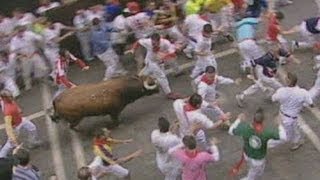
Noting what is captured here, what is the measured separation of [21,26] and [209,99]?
5.07 metres

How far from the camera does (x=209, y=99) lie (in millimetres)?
15070

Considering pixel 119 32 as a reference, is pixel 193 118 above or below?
above

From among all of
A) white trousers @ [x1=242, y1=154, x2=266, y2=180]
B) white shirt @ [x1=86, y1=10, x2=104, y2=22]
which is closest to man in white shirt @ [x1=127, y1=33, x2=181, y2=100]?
white shirt @ [x1=86, y1=10, x2=104, y2=22]

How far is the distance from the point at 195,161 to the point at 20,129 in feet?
14.0

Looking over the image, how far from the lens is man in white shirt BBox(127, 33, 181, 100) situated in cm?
1606

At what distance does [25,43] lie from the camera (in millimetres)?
17312

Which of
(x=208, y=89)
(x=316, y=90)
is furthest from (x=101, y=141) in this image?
(x=316, y=90)

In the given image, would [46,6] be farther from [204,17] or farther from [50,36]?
[204,17]

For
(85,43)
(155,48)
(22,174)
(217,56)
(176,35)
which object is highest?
(22,174)

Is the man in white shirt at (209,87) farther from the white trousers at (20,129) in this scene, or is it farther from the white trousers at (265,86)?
the white trousers at (20,129)

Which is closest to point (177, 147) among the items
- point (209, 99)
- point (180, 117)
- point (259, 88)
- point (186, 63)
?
point (180, 117)

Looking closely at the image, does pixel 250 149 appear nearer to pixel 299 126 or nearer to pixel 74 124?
pixel 299 126

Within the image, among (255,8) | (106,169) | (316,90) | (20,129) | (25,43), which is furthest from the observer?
(255,8)

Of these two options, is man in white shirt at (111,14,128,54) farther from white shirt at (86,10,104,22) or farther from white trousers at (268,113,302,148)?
white trousers at (268,113,302,148)
